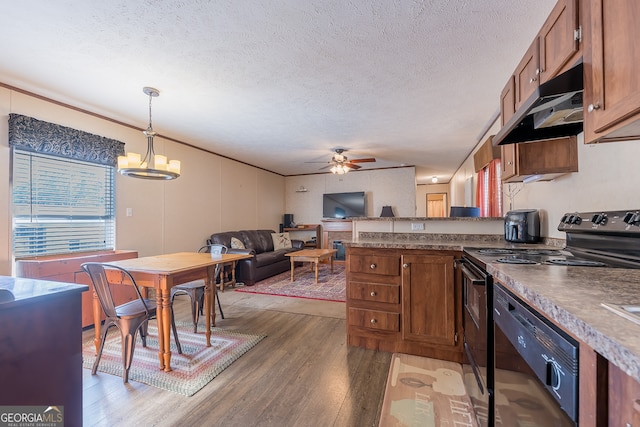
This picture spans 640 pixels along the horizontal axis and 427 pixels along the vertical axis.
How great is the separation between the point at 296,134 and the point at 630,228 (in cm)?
367

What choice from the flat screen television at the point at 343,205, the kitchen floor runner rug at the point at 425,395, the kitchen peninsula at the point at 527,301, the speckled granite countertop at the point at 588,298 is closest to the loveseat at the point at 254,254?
the flat screen television at the point at 343,205

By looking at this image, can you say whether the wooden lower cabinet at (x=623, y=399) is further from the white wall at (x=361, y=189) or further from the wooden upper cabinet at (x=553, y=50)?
the white wall at (x=361, y=189)

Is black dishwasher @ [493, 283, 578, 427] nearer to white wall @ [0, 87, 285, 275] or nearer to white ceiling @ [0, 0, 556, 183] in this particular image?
white ceiling @ [0, 0, 556, 183]

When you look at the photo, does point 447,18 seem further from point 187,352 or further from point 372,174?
point 372,174

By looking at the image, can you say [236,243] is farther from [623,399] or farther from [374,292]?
[623,399]

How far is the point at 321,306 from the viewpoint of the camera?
3570 mm

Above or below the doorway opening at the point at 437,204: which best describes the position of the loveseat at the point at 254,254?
below

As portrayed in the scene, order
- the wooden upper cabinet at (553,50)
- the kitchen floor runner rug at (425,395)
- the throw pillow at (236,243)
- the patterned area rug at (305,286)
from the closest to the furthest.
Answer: the wooden upper cabinet at (553,50) → the kitchen floor runner rug at (425,395) → the patterned area rug at (305,286) → the throw pillow at (236,243)

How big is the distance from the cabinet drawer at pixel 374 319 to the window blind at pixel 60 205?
10.3 feet

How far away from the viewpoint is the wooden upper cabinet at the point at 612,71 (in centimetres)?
85

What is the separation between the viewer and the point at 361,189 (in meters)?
7.24

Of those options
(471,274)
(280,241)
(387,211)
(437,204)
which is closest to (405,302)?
(471,274)

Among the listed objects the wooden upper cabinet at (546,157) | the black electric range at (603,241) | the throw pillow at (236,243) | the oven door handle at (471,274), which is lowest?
the throw pillow at (236,243)

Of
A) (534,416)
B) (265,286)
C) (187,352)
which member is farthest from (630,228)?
(265,286)
